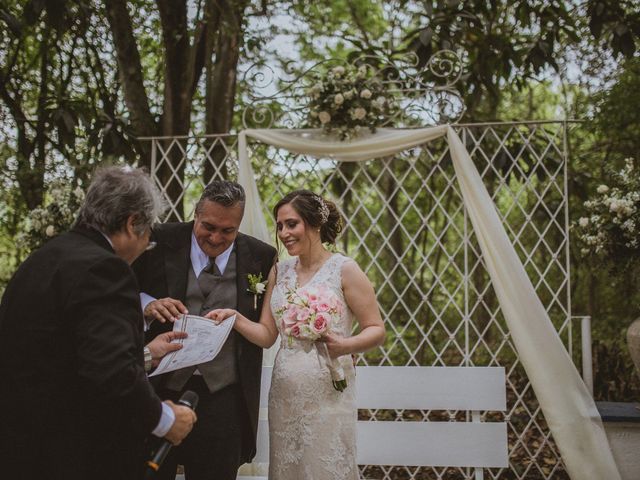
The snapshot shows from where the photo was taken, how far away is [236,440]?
2.41 m

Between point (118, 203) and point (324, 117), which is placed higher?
point (324, 117)

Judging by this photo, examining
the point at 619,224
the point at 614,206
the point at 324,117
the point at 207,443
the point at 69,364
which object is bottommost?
the point at 207,443

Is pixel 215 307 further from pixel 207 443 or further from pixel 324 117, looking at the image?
pixel 324 117

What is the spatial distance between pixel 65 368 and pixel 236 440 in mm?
943

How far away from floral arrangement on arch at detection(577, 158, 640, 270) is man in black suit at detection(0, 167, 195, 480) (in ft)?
9.49

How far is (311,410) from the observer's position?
8.34ft

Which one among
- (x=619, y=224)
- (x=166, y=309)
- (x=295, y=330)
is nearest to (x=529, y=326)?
(x=619, y=224)

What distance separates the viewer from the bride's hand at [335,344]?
2422 millimetres

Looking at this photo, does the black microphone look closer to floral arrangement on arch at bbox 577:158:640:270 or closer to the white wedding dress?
the white wedding dress

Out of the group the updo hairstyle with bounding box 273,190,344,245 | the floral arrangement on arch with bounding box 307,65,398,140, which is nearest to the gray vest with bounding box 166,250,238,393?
the updo hairstyle with bounding box 273,190,344,245

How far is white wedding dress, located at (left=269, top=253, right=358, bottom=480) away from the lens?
250 centimetres

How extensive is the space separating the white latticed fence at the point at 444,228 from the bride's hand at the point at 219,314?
1.69 meters

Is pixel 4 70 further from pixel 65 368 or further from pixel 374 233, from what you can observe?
pixel 65 368

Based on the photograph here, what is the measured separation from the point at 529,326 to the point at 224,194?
6.62 feet
